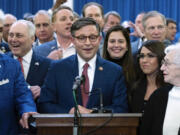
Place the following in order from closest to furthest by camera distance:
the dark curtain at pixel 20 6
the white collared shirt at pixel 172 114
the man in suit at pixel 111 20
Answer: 1. the white collared shirt at pixel 172 114
2. the man in suit at pixel 111 20
3. the dark curtain at pixel 20 6

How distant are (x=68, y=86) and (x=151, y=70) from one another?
89cm

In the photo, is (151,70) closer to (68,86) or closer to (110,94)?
(110,94)

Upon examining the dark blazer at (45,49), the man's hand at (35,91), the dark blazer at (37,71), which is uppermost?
the dark blazer at (45,49)

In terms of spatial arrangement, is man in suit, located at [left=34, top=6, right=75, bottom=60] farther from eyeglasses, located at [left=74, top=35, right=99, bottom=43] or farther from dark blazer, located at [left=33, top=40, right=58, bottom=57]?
eyeglasses, located at [left=74, top=35, right=99, bottom=43]

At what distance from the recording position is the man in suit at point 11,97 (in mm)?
3350

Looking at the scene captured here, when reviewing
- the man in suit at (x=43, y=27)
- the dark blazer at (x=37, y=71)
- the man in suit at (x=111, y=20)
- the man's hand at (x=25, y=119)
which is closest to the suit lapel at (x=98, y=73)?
the dark blazer at (x=37, y=71)

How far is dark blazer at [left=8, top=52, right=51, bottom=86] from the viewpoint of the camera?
13.9 feet

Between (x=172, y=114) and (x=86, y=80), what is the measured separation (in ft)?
2.71

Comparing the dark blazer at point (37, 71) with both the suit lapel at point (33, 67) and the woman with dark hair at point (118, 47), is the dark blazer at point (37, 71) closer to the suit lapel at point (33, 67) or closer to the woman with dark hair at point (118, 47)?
the suit lapel at point (33, 67)

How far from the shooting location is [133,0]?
11.8 m

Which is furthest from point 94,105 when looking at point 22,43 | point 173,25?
point 173,25

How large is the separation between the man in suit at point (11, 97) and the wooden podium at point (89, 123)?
213 mm

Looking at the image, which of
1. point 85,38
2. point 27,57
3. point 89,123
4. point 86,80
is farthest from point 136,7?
point 89,123

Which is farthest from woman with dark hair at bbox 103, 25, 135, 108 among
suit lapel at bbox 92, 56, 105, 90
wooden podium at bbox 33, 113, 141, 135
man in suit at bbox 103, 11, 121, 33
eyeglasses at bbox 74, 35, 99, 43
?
man in suit at bbox 103, 11, 121, 33
